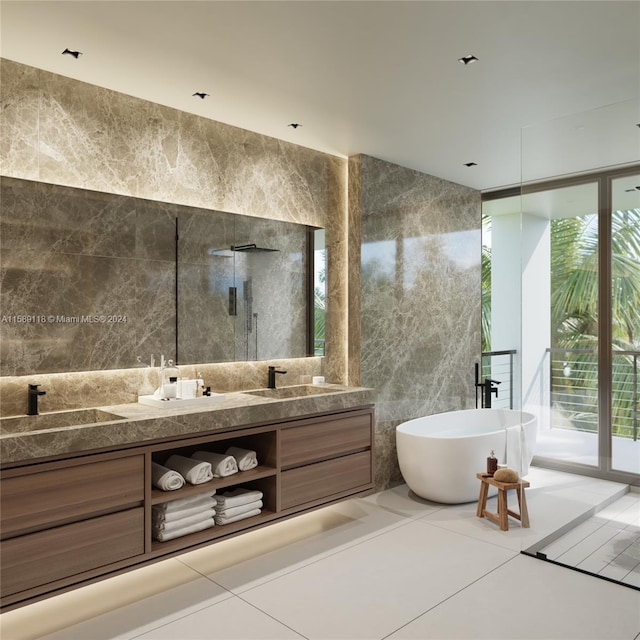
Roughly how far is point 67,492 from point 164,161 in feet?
7.03

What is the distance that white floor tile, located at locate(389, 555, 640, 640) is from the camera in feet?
8.63

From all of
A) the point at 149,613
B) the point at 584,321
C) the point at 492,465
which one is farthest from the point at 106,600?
the point at 584,321

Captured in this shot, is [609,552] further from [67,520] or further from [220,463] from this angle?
[67,520]

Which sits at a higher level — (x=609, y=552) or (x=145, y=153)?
(x=145, y=153)

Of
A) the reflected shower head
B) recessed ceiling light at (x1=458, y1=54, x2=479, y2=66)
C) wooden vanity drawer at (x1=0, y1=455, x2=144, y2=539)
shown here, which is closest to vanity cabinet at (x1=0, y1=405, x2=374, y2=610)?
wooden vanity drawer at (x1=0, y1=455, x2=144, y2=539)

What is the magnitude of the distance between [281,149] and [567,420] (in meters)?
2.86

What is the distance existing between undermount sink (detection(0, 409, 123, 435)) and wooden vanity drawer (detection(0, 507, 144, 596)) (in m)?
0.54

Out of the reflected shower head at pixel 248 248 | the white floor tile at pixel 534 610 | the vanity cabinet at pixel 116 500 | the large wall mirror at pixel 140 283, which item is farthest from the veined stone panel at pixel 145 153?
the white floor tile at pixel 534 610

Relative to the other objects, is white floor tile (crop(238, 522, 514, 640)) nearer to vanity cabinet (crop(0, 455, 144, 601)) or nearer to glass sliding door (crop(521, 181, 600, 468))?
vanity cabinet (crop(0, 455, 144, 601))

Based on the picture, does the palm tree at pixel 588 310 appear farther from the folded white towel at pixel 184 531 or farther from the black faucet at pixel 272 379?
the folded white towel at pixel 184 531

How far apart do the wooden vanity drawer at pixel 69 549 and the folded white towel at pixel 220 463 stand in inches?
22.4

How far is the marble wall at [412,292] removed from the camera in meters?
4.69

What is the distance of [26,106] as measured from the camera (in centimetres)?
305

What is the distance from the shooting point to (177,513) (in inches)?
121
